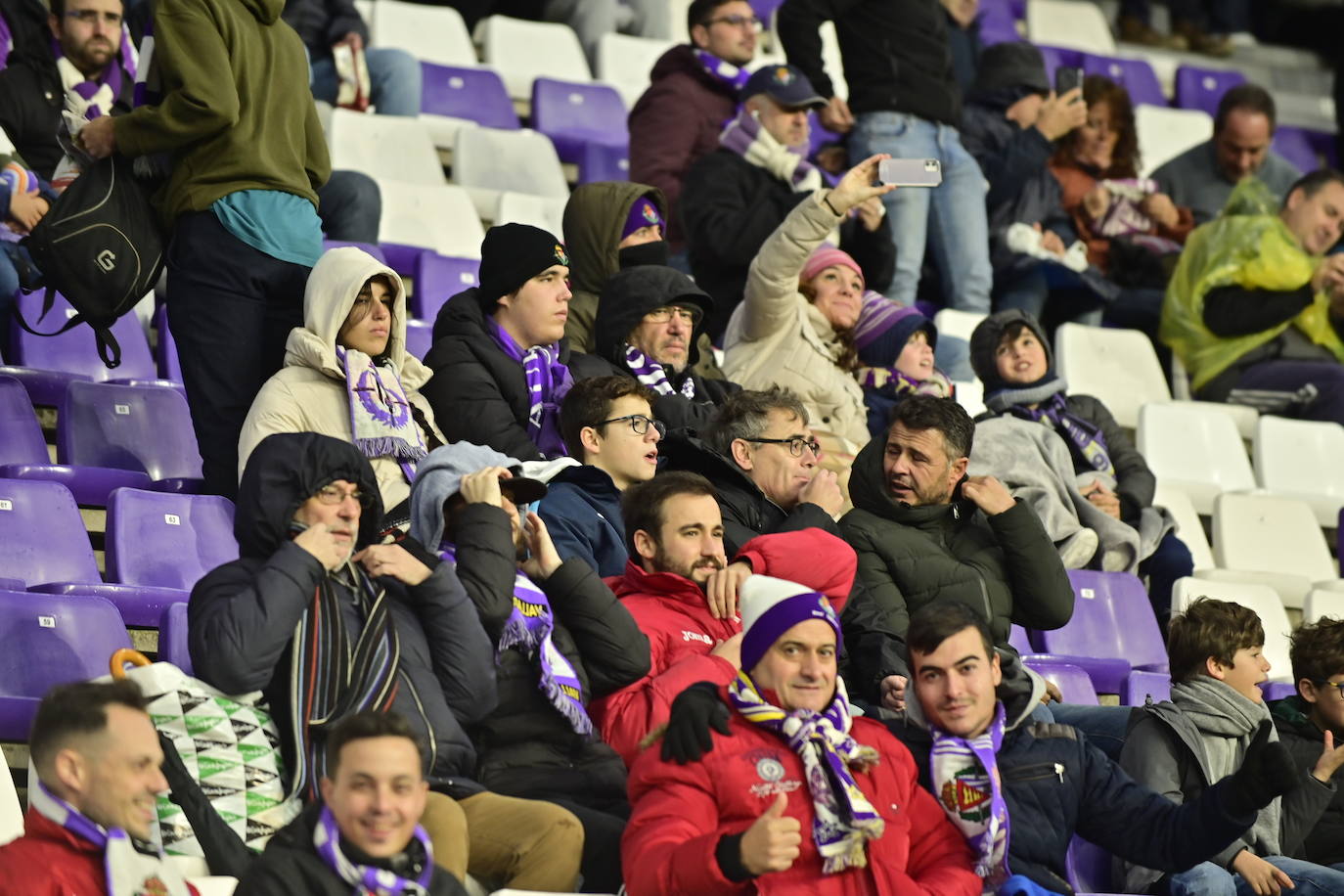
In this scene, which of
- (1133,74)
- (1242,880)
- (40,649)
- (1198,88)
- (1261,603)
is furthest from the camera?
(1198,88)

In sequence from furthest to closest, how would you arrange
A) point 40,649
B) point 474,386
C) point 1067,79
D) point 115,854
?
point 1067,79 → point 474,386 → point 40,649 → point 115,854

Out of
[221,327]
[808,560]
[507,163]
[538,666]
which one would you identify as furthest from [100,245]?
[507,163]

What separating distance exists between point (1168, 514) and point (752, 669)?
2818mm

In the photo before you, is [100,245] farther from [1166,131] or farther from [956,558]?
[1166,131]

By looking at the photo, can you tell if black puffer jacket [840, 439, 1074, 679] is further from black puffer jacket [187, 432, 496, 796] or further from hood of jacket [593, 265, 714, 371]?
black puffer jacket [187, 432, 496, 796]

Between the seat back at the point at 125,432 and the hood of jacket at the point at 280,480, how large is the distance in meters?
1.57

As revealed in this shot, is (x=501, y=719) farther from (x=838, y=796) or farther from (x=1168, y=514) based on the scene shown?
(x=1168, y=514)

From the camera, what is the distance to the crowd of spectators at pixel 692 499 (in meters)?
3.56

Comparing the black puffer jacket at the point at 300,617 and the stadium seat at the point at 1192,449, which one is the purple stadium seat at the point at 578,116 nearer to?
the stadium seat at the point at 1192,449

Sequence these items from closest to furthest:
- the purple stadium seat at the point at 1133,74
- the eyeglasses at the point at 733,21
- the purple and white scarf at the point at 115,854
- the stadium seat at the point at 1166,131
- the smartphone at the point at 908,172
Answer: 1. the purple and white scarf at the point at 115,854
2. the smartphone at the point at 908,172
3. the eyeglasses at the point at 733,21
4. the stadium seat at the point at 1166,131
5. the purple stadium seat at the point at 1133,74

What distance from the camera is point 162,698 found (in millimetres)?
3523

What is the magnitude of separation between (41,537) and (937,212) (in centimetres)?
376

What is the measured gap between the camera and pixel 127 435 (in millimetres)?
5312

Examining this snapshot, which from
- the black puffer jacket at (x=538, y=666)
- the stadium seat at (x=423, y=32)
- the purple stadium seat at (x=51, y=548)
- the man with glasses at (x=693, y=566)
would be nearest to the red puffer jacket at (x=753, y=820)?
the black puffer jacket at (x=538, y=666)
